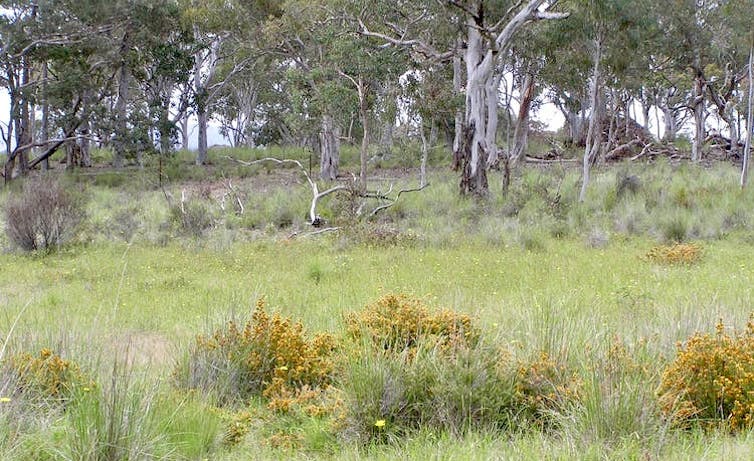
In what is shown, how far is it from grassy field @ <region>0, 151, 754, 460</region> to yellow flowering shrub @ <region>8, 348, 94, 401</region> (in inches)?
4.1

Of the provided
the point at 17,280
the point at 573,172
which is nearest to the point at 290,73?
the point at 573,172

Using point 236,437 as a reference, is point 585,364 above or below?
above

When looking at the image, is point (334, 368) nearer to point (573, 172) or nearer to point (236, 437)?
point (236, 437)

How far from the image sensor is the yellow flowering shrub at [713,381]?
3.92 m

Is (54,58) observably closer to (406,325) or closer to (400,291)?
(400,291)

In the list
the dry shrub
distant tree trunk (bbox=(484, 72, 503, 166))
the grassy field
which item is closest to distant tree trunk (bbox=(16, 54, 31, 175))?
the grassy field

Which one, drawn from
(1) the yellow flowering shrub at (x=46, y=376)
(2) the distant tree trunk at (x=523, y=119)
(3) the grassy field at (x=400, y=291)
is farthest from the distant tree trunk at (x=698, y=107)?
(1) the yellow flowering shrub at (x=46, y=376)

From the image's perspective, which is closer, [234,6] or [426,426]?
[426,426]

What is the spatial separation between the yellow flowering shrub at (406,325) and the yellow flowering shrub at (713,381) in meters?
1.35

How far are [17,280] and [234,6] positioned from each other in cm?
1944

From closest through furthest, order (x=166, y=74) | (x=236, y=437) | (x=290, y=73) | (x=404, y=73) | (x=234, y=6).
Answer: (x=236, y=437), (x=404, y=73), (x=290, y=73), (x=234, y=6), (x=166, y=74)

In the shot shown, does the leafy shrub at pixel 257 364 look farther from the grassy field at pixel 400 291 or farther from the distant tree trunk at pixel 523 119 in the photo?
the distant tree trunk at pixel 523 119

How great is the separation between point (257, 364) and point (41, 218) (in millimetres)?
9112

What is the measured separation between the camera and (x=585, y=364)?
435 centimetres
